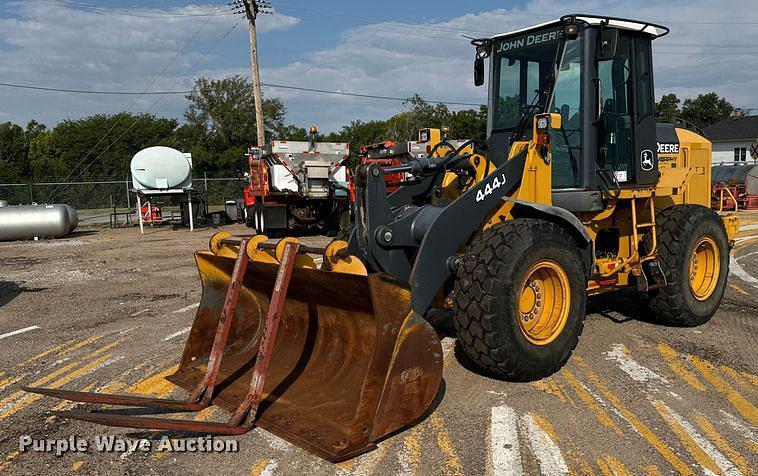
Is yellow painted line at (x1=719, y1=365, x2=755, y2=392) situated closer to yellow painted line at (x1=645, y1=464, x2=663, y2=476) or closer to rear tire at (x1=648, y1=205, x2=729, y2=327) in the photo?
rear tire at (x1=648, y1=205, x2=729, y2=327)

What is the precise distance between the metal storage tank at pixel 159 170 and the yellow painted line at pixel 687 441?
18.7 meters

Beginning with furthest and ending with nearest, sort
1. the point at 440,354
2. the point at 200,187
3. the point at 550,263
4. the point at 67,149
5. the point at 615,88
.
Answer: the point at 67,149 → the point at 200,187 → the point at 615,88 → the point at 550,263 → the point at 440,354

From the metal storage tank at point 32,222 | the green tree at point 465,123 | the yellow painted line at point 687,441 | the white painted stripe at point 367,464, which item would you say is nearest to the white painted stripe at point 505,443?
the white painted stripe at point 367,464

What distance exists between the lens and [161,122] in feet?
182

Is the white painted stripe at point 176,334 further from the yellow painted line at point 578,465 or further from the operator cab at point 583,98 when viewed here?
the yellow painted line at point 578,465

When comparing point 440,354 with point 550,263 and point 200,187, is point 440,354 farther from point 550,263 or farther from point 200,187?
point 200,187

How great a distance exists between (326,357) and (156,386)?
1.49 metres

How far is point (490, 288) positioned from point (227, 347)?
7.15 feet

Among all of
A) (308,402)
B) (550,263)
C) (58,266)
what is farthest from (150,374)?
(58,266)

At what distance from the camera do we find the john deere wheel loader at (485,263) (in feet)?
12.2

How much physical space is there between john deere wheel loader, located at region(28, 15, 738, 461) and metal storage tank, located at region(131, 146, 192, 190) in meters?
16.2

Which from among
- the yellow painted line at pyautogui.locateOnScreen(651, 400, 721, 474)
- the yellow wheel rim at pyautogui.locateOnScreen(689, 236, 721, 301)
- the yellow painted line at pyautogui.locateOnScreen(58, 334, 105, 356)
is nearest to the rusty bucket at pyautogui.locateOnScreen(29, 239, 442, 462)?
the yellow painted line at pyautogui.locateOnScreen(651, 400, 721, 474)

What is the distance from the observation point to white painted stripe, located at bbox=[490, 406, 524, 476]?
3412mm

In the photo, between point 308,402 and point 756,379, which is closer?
point 308,402
